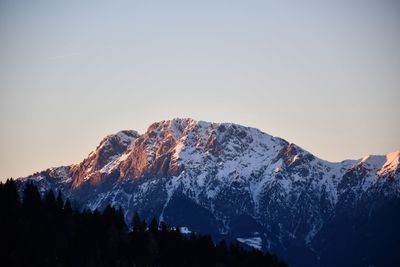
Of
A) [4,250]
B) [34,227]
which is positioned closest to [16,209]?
[34,227]

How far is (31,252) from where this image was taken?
18488 cm

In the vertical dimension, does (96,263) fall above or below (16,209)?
below

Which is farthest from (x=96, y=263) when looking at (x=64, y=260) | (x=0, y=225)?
(x=0, y=225)

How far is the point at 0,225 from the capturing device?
188m

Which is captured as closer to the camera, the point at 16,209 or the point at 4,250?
the point at 4,250

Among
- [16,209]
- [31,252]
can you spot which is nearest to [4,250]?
[31,252]

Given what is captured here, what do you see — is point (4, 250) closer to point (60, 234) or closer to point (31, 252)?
point (31, 252)

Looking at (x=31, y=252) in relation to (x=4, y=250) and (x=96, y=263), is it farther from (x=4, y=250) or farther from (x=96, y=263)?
(x=96, y=263)

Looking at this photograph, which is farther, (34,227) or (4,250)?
(34,227)

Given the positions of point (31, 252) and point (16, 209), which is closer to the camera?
point (31, 252)

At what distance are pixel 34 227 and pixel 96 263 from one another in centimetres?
1462

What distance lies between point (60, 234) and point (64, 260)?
22.8 feet

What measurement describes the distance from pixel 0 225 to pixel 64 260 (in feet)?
48.5

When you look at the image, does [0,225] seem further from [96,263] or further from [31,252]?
[96,263]
